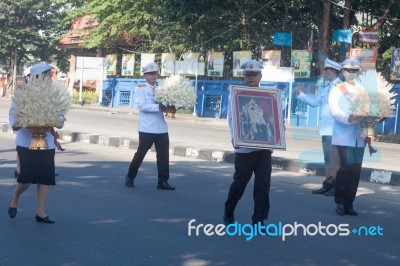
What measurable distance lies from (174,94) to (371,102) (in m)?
2.92

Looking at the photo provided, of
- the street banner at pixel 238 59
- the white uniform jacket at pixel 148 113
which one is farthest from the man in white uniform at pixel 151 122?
the street banner at pixel 238 59

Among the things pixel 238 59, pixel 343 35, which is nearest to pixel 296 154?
pixel 343 35

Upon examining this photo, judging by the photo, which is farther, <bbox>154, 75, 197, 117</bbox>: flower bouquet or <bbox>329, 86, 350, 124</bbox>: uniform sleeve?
<bbox>154, 75, 197, 117</bbox>: flower bouquet

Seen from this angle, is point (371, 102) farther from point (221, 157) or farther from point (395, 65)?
point (395, 65)

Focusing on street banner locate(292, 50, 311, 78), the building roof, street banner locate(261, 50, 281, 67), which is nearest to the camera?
street banner locate(292, 50, 311, 78)

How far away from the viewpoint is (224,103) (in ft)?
115

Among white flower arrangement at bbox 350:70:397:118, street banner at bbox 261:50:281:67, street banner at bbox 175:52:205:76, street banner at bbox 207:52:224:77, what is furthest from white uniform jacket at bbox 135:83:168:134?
street banner at bbox 175:52:205:76

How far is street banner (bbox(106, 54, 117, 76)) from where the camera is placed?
Result: 4394cm

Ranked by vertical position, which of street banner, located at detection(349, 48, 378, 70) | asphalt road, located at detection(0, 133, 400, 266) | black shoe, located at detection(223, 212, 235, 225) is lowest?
asphalt road, located at detection(0, 133, 400, 266)

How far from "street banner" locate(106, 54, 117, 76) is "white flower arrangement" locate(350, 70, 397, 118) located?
35.6 metres

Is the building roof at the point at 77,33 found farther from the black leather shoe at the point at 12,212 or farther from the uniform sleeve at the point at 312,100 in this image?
the black leather shoe at the point at 12,212

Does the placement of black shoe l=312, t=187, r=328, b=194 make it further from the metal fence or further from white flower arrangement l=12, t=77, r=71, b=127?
the metal fence

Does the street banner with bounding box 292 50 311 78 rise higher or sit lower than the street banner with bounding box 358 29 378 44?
lower

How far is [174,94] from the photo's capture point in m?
10.7
